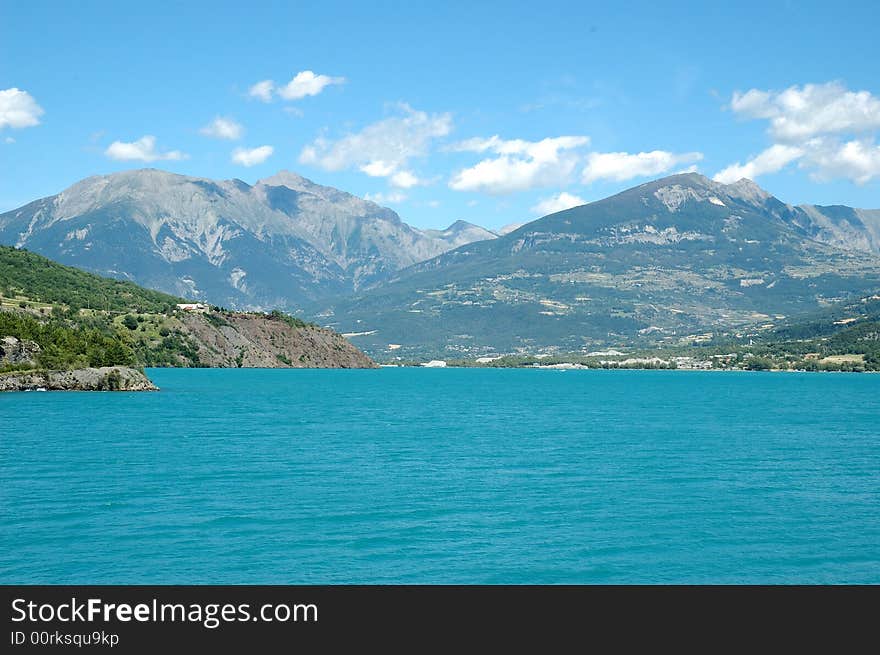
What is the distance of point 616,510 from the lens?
48.9m

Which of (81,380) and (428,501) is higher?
(81,380)

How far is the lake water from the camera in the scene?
Answer: 120 feet

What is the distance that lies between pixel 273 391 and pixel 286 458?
3944 inches

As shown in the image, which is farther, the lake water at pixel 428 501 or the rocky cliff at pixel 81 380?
the rocky cliff at pixel 81 380

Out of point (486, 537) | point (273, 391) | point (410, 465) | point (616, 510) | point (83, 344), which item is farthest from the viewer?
point (273, 391)

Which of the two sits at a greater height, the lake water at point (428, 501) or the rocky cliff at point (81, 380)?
the rocky cliff at point (81, 380)

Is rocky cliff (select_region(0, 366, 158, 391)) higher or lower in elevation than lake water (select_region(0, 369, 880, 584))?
higher

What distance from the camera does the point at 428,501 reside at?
50.7 metres

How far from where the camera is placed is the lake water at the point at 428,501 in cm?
3650

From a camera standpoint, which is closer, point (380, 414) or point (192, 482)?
point (192, 482)

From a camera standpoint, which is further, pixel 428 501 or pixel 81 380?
pixel 81 380
